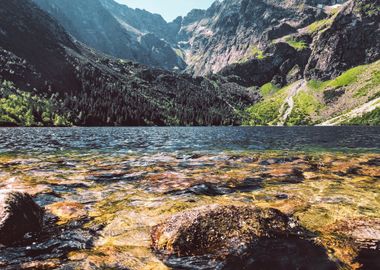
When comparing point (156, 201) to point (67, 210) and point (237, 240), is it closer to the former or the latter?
point (67, 210)

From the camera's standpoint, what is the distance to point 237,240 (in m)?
10.4

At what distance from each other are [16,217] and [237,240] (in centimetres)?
717

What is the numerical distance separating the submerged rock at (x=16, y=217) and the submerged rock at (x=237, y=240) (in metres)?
4.24

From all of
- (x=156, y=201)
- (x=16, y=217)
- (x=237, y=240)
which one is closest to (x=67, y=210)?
(x=16, y=217)

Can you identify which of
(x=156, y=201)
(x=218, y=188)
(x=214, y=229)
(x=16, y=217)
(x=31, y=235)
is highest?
(x=214, y=229)

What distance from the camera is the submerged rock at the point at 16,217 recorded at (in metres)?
10.9

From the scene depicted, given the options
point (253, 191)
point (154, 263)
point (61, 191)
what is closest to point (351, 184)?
point (253, 191)

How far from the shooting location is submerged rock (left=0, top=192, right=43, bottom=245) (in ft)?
35.8

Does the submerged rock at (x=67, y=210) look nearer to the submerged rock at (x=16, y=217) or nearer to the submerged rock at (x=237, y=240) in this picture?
the submerged rock at (x=16, y=217)

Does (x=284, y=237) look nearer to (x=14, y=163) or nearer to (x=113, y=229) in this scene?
(x=113, y=229)

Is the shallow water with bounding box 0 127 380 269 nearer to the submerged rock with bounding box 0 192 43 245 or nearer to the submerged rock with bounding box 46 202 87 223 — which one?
the submerged rock with bounding box 46 202 87 223

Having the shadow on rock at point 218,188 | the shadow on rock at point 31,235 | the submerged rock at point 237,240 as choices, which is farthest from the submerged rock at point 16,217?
the shadow on rock at point 218,188

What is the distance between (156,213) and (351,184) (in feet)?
41.2

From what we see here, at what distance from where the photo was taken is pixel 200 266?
9.50 m
